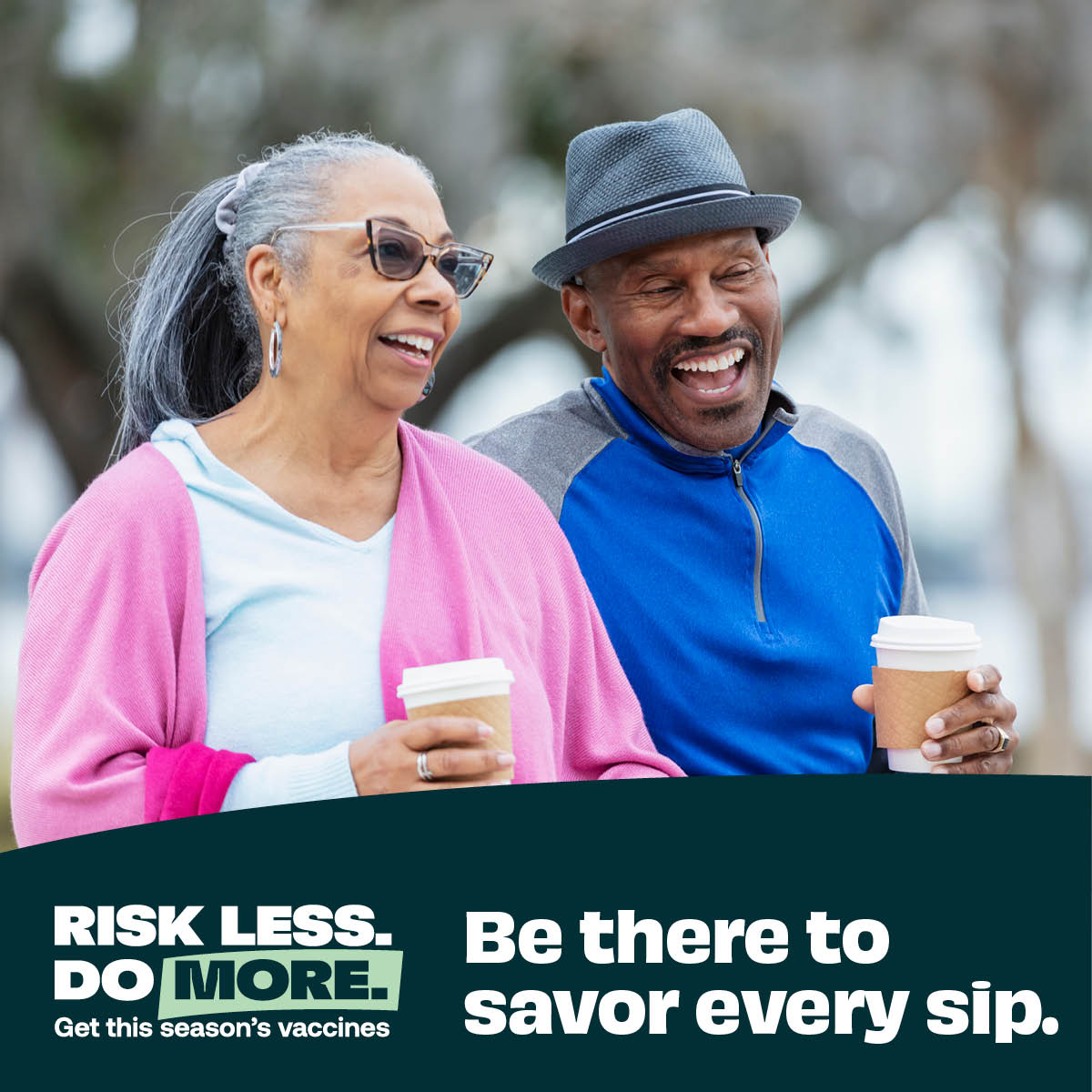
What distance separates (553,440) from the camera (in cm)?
342

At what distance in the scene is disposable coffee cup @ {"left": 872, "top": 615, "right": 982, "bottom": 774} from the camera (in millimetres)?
2822

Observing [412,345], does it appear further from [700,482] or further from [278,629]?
[700,482]

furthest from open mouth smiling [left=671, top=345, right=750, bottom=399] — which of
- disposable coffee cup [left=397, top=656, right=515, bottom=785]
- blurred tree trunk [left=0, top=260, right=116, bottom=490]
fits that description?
blurred tree trunk [left=0, top=260, right=116, bottom=490]

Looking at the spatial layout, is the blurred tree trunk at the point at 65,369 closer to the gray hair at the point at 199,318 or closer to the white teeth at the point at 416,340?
the gray hair at the point at 199,318

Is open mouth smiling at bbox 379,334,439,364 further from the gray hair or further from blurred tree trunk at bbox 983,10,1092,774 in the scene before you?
blurred tree trunk at bbox 983,10,1092,774

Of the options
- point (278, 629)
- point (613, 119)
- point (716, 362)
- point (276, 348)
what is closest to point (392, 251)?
point (276, 348)

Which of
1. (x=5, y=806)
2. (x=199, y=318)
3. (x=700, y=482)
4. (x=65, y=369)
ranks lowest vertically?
(x=5, y=806)

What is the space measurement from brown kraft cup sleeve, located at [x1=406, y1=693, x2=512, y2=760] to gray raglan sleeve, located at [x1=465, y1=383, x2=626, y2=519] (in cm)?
90

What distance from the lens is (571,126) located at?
350 inches

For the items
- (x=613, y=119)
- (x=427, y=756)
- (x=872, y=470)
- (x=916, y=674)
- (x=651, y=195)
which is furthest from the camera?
(x=613, y=119)

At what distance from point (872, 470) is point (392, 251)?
1375 mm

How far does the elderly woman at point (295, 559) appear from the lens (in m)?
2.44

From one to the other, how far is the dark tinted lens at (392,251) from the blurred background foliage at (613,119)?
18.2 ft

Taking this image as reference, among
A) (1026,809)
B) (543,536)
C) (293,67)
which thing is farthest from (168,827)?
(293,67)
